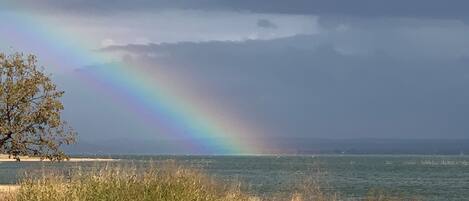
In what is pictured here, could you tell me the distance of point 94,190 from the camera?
21375 mm

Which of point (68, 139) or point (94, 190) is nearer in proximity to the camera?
point (94, 190)

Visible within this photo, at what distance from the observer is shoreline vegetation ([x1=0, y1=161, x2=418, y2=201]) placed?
21125 mm

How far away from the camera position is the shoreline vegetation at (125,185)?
21.1 m

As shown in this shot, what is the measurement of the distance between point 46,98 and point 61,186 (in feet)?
63.8

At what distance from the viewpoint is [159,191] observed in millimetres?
21359

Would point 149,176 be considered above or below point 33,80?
below

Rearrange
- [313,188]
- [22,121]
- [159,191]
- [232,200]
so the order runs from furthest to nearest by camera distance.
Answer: [22,121] < [313,188] < [232,200] < [159,191]

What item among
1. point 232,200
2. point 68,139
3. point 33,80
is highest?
point 33,80

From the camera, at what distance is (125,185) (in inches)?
855

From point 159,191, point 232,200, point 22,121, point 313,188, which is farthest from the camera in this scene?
point 22,121

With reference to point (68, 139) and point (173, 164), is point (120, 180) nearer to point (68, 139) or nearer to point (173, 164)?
point (173, 164)

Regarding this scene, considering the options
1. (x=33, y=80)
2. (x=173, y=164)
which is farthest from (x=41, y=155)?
(x=173, y=164)

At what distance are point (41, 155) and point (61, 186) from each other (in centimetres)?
2022

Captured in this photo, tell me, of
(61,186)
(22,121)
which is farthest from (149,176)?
(22,121)
